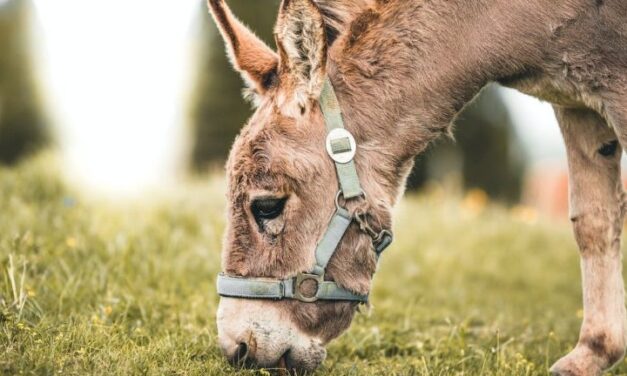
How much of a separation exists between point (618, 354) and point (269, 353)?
1668 mm

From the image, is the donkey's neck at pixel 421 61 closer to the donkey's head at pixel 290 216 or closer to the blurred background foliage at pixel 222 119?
the donkey's head at pixel 290 216

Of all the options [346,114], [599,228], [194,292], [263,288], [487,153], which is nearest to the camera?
[263,288]

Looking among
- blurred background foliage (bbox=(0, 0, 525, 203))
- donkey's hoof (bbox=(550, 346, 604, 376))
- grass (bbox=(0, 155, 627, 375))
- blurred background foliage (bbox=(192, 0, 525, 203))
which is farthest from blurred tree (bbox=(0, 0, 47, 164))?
donkey's hoof (bbox=(550, 346, 604, 376))

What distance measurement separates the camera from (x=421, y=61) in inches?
129

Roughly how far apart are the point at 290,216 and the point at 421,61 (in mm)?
882

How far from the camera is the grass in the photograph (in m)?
3.22

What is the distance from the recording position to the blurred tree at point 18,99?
2066 cm

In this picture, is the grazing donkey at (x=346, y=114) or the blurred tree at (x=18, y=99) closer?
the grazing donkey at (x=346, y=114)

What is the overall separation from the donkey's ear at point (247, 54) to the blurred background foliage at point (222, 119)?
13.3 m

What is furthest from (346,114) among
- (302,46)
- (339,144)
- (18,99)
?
(18,99)

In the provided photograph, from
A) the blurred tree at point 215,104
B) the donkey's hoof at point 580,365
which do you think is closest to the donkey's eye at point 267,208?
the donkey's hoof at point 580,365

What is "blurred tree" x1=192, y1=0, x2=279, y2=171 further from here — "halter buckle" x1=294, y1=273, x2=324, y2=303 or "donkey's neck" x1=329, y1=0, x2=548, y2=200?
"halter buckle" x1=294, y1=273, x2=324, y2=303

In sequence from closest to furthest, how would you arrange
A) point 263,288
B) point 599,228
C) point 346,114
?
point 263,288, point 346,114, point 599,228

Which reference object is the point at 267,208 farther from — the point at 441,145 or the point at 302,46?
the point at 441,145
